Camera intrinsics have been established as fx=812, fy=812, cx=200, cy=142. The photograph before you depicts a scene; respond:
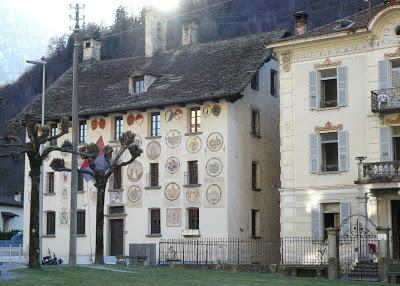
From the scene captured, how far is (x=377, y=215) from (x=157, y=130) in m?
14.9

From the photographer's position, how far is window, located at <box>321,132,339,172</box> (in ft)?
129

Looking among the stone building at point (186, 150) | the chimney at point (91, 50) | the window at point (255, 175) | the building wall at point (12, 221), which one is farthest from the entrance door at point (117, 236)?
the building wall at point (12, 221)

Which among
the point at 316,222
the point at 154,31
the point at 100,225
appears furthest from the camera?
the point at 154,31

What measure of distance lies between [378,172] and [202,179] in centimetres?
1121

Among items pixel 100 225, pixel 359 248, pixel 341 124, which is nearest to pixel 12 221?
pixel 100 225

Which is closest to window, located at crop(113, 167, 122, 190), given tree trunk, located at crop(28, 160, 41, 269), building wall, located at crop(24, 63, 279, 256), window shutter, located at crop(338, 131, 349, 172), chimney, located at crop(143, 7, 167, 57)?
building wall, located at crop(24, 63, 279, 256)

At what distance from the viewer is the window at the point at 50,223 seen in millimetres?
50341

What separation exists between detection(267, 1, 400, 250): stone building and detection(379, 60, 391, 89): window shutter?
0.05m

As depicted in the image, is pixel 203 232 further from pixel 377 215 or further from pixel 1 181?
pixel 1 181

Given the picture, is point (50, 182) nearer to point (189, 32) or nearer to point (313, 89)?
point (189, 32)

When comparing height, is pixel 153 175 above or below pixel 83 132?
below

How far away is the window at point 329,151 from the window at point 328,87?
1532mm

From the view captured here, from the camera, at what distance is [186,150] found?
45281 millimetres

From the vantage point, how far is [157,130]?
154ft
